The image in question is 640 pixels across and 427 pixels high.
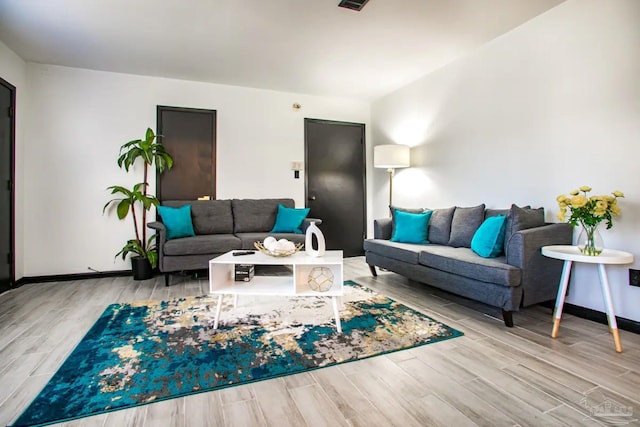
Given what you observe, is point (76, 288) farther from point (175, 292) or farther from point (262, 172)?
point (262, 172)

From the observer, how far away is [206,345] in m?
2.11

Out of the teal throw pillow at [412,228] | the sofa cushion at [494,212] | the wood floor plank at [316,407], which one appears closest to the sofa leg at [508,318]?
the sofa cushion at [494,212]

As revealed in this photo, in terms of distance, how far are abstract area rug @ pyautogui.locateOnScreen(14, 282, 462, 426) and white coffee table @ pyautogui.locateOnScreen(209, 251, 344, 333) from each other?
0.72 ft

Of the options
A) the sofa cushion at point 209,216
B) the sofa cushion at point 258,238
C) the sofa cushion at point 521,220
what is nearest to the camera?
the sofa cushion at point 521,220

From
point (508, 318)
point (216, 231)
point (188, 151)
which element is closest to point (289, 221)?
point (216, 231)

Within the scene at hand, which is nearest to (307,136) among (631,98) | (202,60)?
(202,60)

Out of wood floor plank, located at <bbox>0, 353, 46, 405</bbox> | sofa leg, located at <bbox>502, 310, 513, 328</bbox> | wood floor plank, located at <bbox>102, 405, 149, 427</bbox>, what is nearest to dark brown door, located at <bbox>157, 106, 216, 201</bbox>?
wood floor plank, located at <bbox>0, 353, 46, 405</bbox>

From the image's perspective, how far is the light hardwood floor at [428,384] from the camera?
1422 mm

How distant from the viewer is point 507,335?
7.46ft

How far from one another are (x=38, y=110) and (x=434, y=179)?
4782 mm

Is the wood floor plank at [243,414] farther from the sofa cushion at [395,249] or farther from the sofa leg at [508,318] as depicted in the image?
the sofa cushion at [395,249]

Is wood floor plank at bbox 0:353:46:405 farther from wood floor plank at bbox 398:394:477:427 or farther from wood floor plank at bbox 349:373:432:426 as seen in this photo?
wood floor plank at bbox 398:394:477:427

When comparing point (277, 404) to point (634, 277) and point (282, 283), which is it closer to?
point (282, 283)

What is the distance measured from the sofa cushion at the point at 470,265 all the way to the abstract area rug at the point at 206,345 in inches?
19.0
